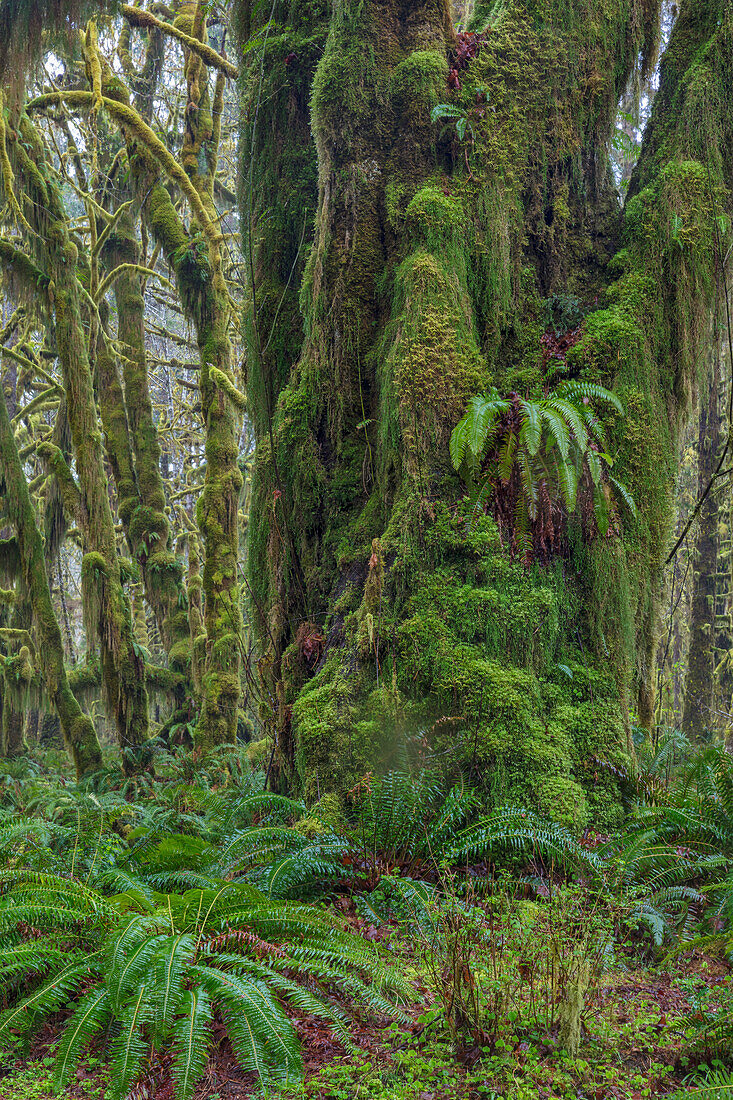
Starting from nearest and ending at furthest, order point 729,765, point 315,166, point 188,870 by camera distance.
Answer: point 188,870
point 729,765
point 315,166

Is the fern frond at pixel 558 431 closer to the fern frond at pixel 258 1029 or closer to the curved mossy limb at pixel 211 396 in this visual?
the fern frond at pixel 258 1029

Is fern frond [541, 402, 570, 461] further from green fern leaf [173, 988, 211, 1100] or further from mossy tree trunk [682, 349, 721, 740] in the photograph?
mossy tree trunk [682, 349, 721, 740]

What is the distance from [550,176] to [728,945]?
5.20 metres

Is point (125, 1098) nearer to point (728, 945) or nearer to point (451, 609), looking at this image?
point (728, 945)

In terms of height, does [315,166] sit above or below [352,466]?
above

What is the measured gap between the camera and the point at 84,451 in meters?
9.63

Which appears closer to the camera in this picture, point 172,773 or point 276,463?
point 276,463

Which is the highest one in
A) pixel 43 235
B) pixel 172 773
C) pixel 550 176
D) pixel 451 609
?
pixel 43 235

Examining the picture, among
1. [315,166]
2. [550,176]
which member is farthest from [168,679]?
[550,176]

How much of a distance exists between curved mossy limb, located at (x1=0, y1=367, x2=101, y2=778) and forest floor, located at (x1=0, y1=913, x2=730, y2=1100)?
7242 mm

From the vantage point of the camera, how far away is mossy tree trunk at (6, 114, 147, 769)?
9656 millimetres

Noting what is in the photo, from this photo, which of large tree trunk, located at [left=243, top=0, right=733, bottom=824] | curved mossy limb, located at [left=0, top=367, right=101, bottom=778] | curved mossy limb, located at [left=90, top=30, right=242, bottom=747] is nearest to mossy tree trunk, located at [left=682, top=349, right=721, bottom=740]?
large tree trunk, located at [left=243, top=0, right=733, bottom=824]

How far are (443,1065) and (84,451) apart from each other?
8.47 meters

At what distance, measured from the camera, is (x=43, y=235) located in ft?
32.0
